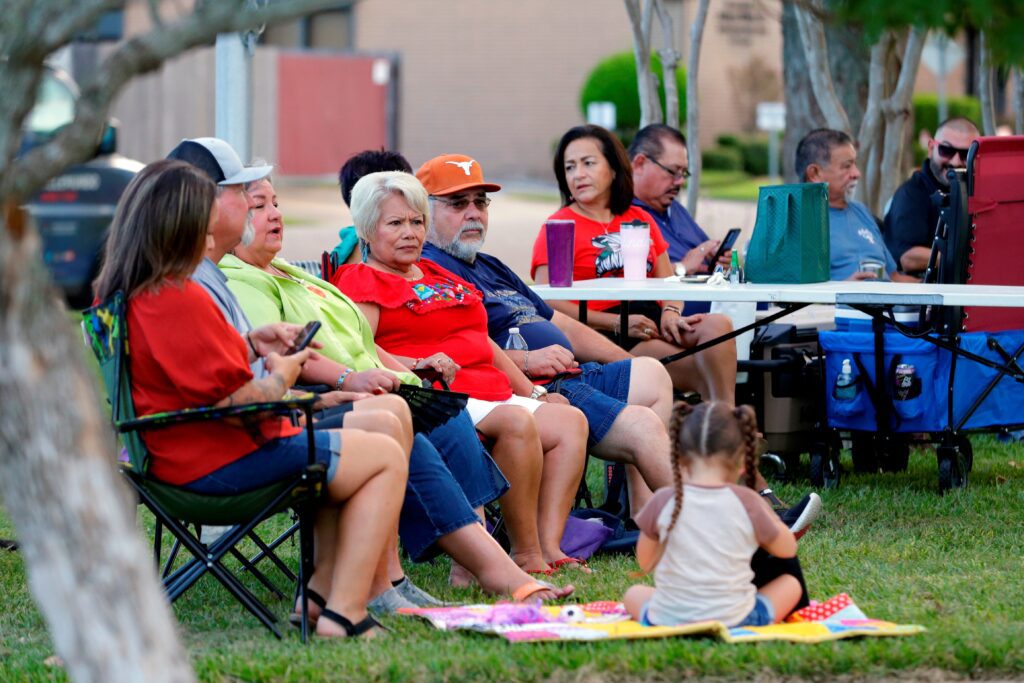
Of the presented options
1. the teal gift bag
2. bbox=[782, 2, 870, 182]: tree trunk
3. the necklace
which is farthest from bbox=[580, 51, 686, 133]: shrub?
the teal gift bag

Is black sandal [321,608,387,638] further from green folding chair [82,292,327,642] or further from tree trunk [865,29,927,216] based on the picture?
tree trunk [865,29,927,216]

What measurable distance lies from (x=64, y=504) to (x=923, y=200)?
5870mm

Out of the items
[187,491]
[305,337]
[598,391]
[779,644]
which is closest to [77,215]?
[598,391]

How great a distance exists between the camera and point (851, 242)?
7281mm

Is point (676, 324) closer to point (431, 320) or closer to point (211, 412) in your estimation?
point (431, 320)

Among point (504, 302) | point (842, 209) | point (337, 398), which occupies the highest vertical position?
point (842, 209)

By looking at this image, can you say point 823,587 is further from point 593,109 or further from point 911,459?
point 593,109

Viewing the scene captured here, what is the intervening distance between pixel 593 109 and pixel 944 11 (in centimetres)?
1533

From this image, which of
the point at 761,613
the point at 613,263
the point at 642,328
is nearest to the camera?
the point at 761,613

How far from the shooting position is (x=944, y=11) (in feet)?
8.71

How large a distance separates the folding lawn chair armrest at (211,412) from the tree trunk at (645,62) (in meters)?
5.75

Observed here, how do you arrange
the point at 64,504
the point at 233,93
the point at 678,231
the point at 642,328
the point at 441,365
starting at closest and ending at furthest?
1. the point at 64,504
2. the point at 441,365
3. the point at 642,328
4. the point at 233,93
5. the point at 678,231

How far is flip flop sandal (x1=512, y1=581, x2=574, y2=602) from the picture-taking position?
14.7 feet

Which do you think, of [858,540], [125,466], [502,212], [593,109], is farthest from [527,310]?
[502,212]
